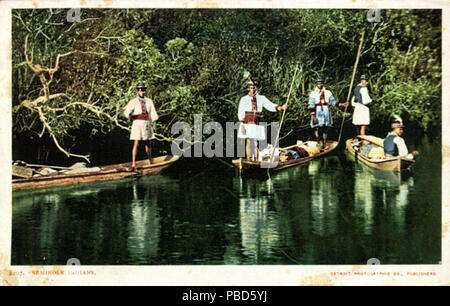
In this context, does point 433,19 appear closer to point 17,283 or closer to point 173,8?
point 173,8

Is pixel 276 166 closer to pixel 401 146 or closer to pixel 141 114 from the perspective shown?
pixel 401 146

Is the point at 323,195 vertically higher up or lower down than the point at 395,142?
lower down

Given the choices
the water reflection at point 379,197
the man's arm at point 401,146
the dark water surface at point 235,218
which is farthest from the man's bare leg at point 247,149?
the man's arm at point 401,146

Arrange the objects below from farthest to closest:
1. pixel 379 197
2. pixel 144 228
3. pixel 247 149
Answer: pixel 247 149 → pixel 379 197 → pixel 144 228

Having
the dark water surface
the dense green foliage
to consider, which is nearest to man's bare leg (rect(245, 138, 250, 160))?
the dark water surface

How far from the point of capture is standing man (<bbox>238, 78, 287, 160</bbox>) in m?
6.60

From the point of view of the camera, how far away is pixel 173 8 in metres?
6.47

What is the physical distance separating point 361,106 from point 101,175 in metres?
2.82

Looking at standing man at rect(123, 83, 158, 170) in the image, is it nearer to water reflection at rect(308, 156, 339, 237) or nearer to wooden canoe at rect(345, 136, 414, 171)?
water reflection at rect(308, 156, 339, 237)


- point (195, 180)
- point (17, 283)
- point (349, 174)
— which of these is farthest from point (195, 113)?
point (17, 283)

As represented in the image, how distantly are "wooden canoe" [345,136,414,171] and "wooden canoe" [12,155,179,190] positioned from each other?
1.85 metres

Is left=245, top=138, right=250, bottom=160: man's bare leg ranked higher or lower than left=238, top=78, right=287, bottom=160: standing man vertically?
lower

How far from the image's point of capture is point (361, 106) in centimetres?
670

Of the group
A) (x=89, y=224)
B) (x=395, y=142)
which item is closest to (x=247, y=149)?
(x=395, y=142)
